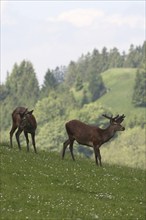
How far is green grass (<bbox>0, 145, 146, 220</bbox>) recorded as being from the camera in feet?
76.3

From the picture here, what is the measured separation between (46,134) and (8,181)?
565 feet

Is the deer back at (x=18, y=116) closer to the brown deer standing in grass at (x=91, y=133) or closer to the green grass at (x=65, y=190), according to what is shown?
the green grass at (x=65, y=190)

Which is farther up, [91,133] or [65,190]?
[91,133]

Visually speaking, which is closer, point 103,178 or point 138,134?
point 103,178

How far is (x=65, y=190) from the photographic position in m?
27.5

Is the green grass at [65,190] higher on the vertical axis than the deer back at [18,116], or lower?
lower

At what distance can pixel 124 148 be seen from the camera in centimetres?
18238

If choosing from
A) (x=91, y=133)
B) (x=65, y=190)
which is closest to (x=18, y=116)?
(x=91, y=133)

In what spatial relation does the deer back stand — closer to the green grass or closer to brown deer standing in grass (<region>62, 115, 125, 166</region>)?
the green grass

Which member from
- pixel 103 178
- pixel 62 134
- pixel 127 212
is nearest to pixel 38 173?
pixel 103 178

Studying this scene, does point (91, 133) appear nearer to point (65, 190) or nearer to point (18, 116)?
point (18, 116)

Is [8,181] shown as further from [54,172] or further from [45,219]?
[45,219]

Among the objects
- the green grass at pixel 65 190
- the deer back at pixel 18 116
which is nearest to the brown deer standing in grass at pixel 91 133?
the green grass at pixel 65 190

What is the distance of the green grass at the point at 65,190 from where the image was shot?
23.2 meters
